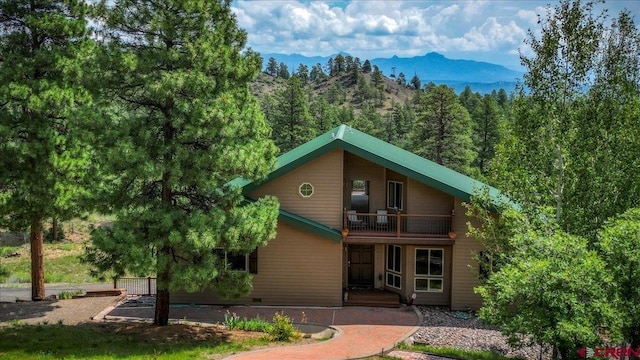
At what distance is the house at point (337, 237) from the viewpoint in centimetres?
1802

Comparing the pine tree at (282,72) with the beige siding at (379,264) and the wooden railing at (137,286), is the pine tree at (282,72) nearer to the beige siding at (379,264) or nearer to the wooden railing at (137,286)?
the wooden railing at (137,286)

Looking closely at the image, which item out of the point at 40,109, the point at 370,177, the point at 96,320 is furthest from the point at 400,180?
the point at 40,109

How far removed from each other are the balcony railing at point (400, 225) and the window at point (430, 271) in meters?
0.78

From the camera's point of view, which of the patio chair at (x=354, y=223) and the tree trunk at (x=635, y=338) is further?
the patio chair at (x=354, y=223)

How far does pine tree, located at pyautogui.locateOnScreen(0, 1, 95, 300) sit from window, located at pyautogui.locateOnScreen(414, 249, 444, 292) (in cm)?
1200

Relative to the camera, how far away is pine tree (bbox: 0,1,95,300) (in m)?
16.1

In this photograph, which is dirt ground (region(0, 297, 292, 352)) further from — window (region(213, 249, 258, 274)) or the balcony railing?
the balcony railing

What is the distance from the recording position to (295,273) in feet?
60.4

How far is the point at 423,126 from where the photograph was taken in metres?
41.9

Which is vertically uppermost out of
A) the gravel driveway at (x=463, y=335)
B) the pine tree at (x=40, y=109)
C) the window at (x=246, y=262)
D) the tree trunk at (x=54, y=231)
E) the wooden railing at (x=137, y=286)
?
the pine tree at (x=40, y=109)

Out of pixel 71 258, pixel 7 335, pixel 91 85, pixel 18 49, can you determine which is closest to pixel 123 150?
pixel 91 85

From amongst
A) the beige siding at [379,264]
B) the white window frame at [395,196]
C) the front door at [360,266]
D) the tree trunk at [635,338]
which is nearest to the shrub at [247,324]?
the front door at [360,266]

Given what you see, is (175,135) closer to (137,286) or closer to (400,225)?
(400,225)

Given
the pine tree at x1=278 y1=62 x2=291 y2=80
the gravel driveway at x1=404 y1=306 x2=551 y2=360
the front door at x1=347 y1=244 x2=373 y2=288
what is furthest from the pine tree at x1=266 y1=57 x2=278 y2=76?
the gravel driveway at x1=404 y1=306 x2=551 y2=360
